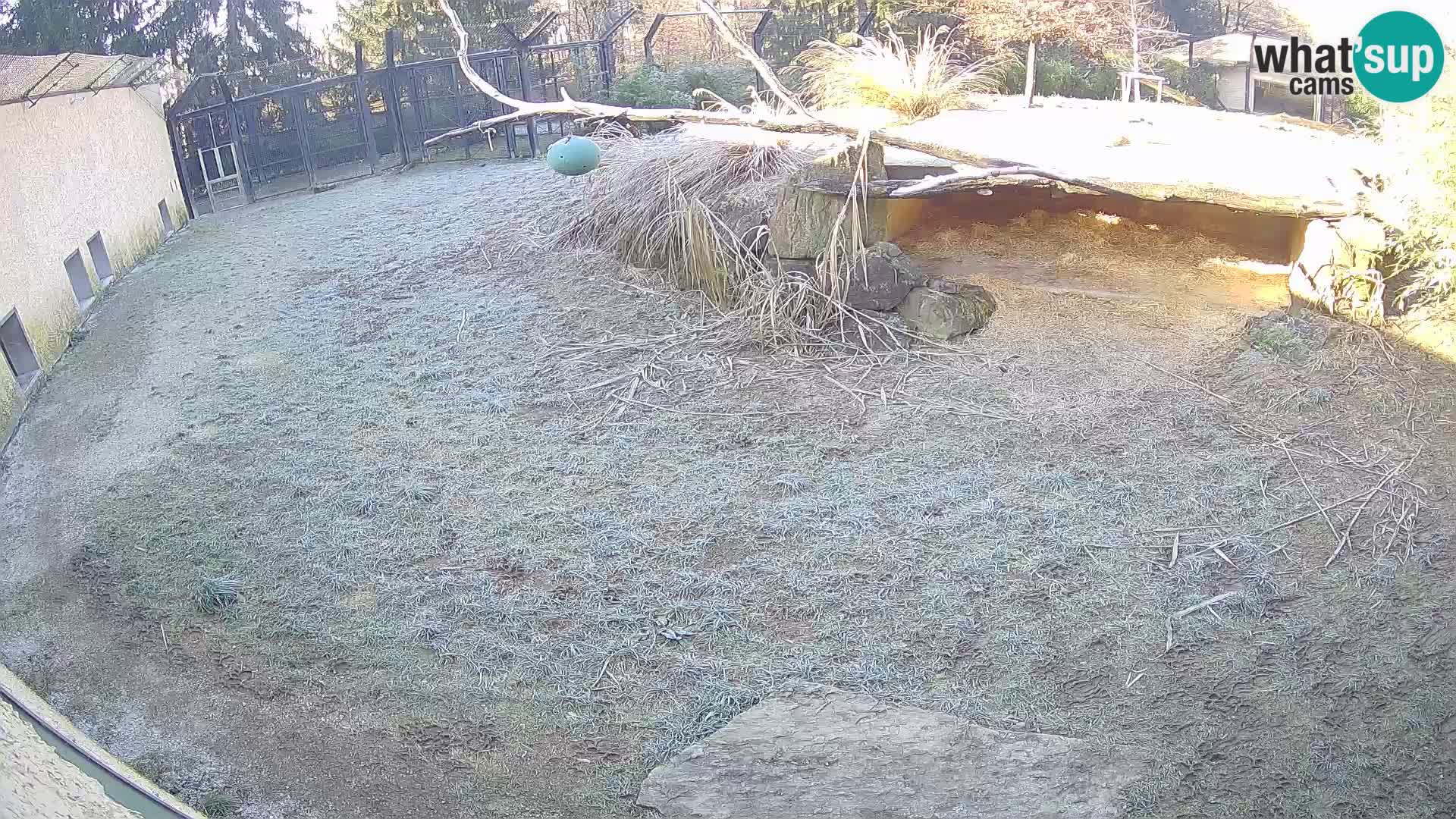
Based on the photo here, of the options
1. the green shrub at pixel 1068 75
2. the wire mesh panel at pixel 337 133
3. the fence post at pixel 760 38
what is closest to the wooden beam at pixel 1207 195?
the fence post at pixel 760 38

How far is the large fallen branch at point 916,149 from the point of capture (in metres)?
5.16

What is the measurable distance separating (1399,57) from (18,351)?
27.3ft

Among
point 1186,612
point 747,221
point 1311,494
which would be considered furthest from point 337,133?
point 1186,612

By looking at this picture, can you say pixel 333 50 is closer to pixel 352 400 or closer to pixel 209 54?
pixel 209 54

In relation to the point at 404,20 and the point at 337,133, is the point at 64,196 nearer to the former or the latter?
the point at 337,133

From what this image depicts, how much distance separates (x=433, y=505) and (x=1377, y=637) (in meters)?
3.72

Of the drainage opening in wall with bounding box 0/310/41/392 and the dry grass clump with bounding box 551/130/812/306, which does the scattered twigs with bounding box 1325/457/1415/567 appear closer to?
the dry grass clump with bounding box 551/130/812/306

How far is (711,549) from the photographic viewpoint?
429 centimetres

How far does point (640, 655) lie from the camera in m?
3.66

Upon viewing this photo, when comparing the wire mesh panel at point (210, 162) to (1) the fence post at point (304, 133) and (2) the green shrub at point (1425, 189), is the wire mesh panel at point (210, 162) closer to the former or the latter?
(1) the fence post at point (304, 133)

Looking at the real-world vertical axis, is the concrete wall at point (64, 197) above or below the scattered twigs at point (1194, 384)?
above

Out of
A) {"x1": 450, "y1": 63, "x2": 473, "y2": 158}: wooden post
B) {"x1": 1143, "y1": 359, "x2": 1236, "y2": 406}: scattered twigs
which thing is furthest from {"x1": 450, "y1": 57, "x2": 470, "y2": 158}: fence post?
{"x1": 1143, "y1": 359, "x2": 1236, "y2": 406}: scattered twigs

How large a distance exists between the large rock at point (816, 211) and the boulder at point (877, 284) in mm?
166

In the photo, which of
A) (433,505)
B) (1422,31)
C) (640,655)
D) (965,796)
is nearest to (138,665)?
(433,505)
